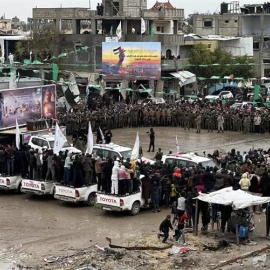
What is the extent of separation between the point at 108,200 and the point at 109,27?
41600mm

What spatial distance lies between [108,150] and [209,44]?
38.9m

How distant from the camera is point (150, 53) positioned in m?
48.7

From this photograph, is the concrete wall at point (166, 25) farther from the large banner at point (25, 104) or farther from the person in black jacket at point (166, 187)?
the person in black jacket at point (166, 187)

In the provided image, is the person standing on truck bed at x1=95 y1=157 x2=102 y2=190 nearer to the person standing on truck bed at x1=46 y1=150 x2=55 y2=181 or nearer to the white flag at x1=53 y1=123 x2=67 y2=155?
the person standing on truck bed at x1=46 y1=150 x2=55 y2=181

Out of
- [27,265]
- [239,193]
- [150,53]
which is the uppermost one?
[150,53]

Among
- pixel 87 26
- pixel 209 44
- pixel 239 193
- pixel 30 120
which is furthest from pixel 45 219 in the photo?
pixel 87 26

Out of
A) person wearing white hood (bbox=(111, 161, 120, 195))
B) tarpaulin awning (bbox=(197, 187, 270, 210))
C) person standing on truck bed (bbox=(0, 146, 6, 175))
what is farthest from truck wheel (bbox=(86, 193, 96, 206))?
tarpaulin awning (bbox=(197, 187, 270, 210))

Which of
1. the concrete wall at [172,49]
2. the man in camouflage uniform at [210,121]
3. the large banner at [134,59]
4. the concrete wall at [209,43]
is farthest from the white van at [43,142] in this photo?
the concrete wall at [209,43]

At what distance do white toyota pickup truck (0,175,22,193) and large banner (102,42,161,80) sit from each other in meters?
25.7

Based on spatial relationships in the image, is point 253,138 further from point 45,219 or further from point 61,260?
point 61,260

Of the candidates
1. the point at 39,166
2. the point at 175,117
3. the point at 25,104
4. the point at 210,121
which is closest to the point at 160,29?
the point at 175,117

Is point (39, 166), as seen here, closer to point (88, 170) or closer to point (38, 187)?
point (38, 187)

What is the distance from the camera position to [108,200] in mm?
21062

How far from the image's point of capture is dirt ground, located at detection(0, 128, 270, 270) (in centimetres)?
1645
